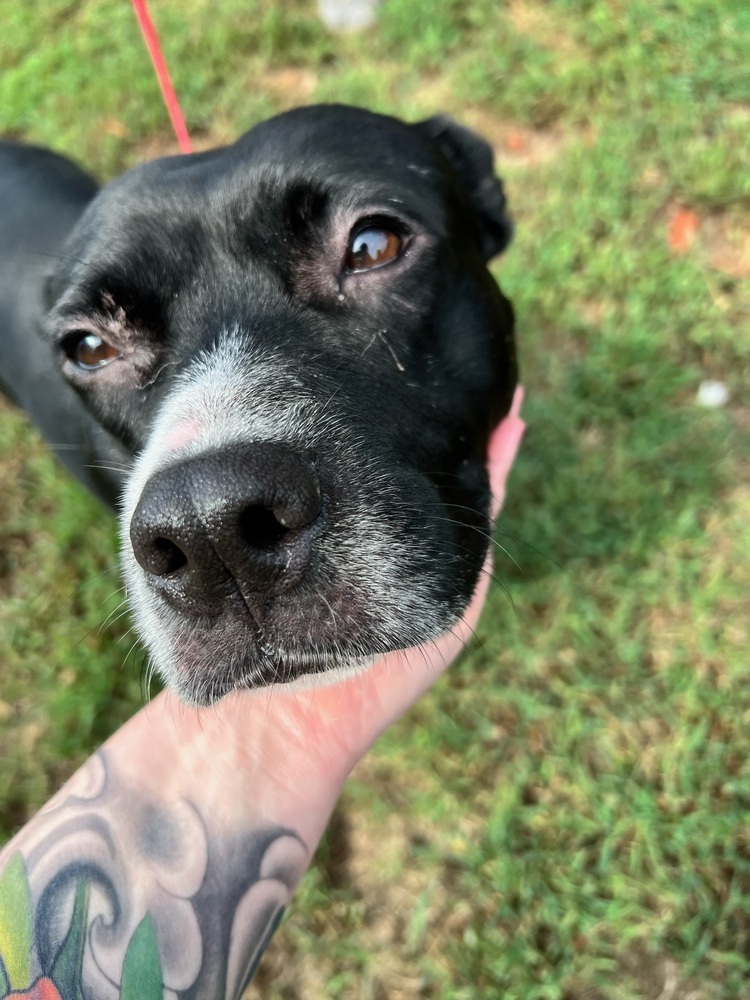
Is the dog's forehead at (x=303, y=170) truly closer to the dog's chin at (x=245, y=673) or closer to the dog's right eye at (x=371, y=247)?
the dog's right eye at (x=371, y=247)

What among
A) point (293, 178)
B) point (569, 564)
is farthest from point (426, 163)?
point (569, 564)

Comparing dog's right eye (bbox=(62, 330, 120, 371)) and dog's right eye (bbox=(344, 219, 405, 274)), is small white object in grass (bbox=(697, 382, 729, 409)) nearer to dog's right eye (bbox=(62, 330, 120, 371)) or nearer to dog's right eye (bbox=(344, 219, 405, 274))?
dog's right eye (bbox=(344, 219, 405, 274))

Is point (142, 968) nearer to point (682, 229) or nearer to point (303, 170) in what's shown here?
point (303, 170)

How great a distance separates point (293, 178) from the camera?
2166 mm

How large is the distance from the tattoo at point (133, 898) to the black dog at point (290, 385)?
0.63 m

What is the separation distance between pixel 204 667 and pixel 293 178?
134cm

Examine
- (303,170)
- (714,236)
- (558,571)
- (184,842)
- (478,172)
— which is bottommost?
(558,571)

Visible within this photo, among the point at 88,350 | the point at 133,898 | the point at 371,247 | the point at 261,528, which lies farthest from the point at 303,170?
the point at 133,898

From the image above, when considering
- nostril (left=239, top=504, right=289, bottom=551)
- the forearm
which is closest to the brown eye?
nostril (left=239, top=504, right=289, bottom=551)

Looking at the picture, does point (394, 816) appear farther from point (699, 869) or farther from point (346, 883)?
point (699, 869)

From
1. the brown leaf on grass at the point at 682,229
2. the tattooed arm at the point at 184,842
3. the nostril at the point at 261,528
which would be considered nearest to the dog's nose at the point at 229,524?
the nostril at the point at 261,528

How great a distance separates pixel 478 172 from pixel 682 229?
5.69ft

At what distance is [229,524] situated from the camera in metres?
1.59

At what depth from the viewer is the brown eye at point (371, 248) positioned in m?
2.23
